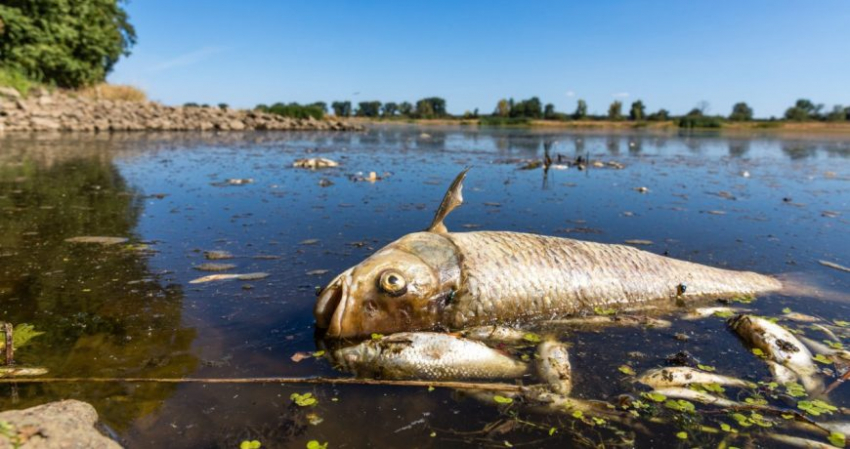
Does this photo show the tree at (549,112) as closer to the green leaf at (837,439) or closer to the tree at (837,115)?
the tree at (837,115)

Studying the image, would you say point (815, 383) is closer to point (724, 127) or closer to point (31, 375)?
point (31, 375)

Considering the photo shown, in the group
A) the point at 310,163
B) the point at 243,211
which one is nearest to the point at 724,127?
the point at 310,163

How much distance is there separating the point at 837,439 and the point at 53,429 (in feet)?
13.9

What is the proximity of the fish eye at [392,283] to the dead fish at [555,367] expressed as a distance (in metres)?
1.23

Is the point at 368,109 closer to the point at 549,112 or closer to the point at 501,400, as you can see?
the point at 549,112

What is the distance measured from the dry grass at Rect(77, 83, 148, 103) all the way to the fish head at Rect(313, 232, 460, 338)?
38311 mm

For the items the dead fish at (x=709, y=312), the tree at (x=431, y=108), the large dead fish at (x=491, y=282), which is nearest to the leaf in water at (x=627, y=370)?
the large dead fish at (x=491, y=282)

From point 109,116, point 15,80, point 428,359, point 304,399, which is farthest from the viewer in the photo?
point 109,116

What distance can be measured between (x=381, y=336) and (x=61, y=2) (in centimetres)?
3438

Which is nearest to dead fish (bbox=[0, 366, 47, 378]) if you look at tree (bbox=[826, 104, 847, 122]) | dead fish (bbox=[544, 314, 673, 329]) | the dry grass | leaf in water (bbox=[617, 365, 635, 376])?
dead fish (bbox=[544, 314, 673, 329])

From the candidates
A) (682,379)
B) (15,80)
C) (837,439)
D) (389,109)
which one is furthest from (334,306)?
(389,109)

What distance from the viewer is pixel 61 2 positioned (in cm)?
2731

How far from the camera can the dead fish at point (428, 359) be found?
134 inches

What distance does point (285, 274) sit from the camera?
17.7 feet
